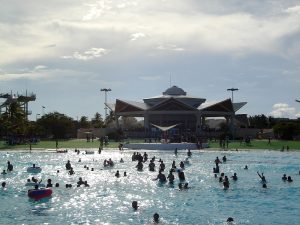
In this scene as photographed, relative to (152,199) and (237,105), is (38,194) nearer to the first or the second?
(152,199)

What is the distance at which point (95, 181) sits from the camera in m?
37.1

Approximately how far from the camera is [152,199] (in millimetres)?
29312

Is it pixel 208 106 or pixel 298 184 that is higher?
pixel 208 106

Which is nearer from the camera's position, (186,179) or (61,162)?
(186,179)

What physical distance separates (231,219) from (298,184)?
49.2 feet

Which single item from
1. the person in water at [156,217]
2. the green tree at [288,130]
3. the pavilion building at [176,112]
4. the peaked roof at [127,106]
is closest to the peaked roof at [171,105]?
the pavilion building at [176,112]

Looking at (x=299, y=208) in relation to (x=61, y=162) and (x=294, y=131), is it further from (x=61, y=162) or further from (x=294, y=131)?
(x=294, y=131)

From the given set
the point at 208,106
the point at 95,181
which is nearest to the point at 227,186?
the point at 95,181

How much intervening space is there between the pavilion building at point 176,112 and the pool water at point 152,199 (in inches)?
2421

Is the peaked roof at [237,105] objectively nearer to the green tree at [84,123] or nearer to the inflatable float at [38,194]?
the green tree at [84,123]

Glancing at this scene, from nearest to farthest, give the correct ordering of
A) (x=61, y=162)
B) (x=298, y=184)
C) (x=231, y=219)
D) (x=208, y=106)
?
1. (x=231, y=219)
2. (x=298, y=184)
3. (x=61, y=162)
4. (x=208, y=106)

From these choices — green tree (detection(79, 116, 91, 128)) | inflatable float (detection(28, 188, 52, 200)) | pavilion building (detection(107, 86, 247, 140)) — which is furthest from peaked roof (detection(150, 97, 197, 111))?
inflatable float (detection(28, 188, 52, 200))

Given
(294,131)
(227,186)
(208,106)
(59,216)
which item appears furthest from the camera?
(208,106)

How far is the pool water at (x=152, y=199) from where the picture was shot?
24.2m
